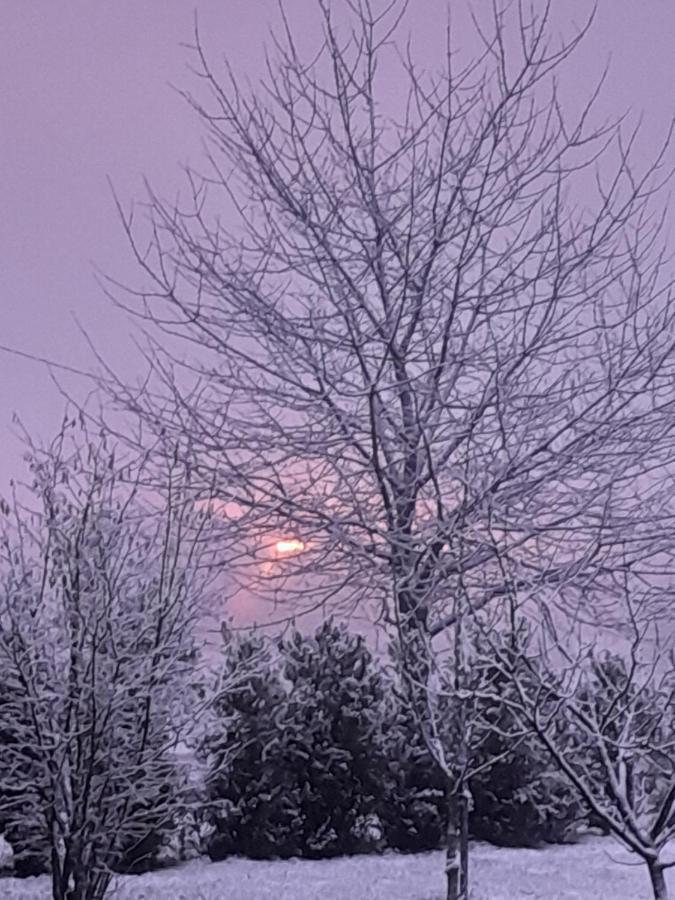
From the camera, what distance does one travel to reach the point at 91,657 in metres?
4.88

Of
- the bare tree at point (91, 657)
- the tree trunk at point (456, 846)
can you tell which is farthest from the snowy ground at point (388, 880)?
the bare tree at point (91, 657)

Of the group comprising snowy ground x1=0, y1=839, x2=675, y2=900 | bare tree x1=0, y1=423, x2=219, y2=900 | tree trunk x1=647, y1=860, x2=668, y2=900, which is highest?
bare tree x1=0, y1=423, x2=219, y2=900

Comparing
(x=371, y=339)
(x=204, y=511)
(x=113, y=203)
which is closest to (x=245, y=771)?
(x=204, y=511)

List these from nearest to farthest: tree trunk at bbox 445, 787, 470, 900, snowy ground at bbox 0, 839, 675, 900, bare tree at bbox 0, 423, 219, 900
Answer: bare tree at bbox 0, 423, 219, 900 < tree trunk at bbox 445, 787, 470, 900 < snowy ground at bbox 0, 839, 675, 900

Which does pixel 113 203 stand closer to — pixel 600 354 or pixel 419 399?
pixel 419 399

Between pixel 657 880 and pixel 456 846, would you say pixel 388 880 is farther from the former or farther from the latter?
pixel 657 880

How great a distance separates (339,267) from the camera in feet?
22.4

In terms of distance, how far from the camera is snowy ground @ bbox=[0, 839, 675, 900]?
6.88 m

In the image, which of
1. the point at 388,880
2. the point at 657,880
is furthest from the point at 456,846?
the point at 657,880

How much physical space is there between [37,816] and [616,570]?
4.10m

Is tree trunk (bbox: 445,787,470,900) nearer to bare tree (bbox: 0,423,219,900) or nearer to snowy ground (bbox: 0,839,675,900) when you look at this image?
snowy ground (bbox: 0,839,675,900)

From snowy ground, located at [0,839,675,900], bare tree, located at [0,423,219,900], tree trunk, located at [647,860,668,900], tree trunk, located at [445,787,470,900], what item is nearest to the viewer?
tree trunk, located at [647,860,668,900]

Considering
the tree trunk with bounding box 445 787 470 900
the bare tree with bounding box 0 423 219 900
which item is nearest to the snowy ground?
the tree trunk with bounding box 445 787 470 900

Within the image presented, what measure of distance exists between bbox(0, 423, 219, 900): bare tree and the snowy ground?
1.86m
